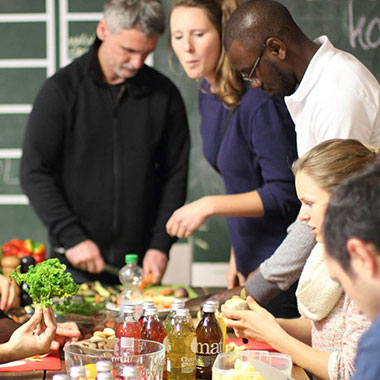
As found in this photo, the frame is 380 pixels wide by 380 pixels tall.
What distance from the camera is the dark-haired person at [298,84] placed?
187 centimetres

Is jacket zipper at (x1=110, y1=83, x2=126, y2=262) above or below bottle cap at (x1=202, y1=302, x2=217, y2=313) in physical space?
above

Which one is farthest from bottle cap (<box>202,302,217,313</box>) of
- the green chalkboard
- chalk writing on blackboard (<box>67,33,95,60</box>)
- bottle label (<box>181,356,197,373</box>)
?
chalk writing on blackboard (<box>67,33,95,60</box>)

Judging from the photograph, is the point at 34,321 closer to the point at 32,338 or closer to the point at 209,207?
the point at 32,338

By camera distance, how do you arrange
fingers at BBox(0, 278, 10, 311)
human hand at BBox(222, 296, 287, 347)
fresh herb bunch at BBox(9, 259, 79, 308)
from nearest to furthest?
fresh herb bunch at BBox(9, 259, 79, 308) → human hand at BBox(222, 296, 287, 347) → fingers at BBox(0, 278, 10, 311)

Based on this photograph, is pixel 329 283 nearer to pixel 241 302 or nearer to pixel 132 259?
pixel 241 302

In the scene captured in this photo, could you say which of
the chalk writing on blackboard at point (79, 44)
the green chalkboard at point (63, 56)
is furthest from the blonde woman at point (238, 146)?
the chalk writing on blackboard at point (79, 44)

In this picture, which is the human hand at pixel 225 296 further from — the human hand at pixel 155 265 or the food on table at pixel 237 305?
the human hand at pixel 155 265

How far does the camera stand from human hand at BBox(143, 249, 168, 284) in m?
3.03

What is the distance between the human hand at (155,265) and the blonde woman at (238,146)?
1.29 feet

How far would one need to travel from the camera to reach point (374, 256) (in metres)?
0.92

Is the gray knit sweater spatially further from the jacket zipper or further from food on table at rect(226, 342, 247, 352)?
the jacket zipper

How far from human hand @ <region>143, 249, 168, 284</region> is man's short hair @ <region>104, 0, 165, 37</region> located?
100 centimetres

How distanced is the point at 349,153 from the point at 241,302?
0.52 m

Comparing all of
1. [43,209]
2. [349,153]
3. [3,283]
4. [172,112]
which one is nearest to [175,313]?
[349,153]
